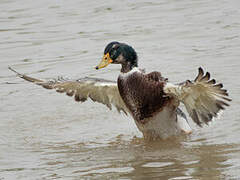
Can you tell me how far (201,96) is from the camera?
726 cm

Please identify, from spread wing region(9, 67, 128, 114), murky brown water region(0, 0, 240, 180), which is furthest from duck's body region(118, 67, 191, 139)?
spread wing region(9, 67, 128, 114)

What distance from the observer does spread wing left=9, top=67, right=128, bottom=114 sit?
834 centimetres

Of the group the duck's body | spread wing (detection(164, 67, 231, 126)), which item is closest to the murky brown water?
the duck's body

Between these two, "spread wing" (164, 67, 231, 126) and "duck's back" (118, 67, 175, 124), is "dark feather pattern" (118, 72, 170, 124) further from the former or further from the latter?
"spread wing" (164, 67, 231, 126)

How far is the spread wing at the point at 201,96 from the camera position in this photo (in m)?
6.99

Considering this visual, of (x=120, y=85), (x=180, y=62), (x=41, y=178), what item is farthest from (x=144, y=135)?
(x=180, y=62)

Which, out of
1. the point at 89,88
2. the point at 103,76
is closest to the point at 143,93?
the point at 89,88

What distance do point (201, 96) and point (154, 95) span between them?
61 cm

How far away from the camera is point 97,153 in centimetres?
746

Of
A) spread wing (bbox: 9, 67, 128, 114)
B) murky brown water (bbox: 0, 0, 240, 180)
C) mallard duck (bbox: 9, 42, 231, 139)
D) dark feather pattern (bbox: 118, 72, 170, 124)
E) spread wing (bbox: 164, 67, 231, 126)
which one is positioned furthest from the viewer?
spread wing (bbox: 9, 67, 128, 114)

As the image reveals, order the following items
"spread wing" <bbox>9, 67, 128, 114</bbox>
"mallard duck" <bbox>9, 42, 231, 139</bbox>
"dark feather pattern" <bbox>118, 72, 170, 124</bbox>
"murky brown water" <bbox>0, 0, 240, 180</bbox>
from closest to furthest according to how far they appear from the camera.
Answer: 1. "murky brown water" <bbox>0, 0, 240, 180</bbox>
2. "mallard duck" <bbox>9, 42, 231, 139</bbox>
3. "dark feather pattern" <bbox>118, 72, 170, 124</bbox>
4. "spread wing" <bbox>9, 67, 128, 114</bbox>

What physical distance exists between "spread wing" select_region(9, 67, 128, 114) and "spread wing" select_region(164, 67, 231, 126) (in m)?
1.13

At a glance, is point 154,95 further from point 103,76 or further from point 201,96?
point 103,76

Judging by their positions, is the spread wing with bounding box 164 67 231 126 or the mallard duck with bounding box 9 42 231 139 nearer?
the spread wing with bounding box 164 67 231 126
